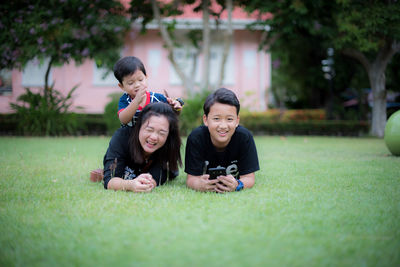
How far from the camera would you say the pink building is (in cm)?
1548

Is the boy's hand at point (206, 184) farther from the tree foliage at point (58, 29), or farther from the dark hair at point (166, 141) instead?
the tree foliage at point (58, 29)

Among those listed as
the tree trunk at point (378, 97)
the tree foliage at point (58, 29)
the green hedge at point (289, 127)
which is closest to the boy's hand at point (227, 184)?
the tree foliage at point (58, 29)

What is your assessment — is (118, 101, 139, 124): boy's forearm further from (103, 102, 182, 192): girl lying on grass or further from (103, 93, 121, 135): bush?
(103, 93, 121, 135): bush

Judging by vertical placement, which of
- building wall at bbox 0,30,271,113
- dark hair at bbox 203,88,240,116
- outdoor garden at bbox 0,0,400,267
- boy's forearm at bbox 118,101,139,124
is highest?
building wall at bbox 0,30,271,113

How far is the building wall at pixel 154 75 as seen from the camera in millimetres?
15562

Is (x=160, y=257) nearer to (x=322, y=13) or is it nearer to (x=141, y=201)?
(x=141, y=201)

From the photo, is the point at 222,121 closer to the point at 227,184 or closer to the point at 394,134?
the point at 227,184

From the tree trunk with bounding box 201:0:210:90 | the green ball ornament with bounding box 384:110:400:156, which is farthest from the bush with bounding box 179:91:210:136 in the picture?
the green ball ornament with bounding box 384:110:400:156

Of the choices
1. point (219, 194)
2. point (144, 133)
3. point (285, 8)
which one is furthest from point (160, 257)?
point (285, 8)

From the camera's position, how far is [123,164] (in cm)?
347

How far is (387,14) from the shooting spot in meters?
9.80

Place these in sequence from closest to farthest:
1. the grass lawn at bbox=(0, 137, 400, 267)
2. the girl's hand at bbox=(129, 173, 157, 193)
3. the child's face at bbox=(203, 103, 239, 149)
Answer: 1. the grass lawn at bbox=(0, 137, 400, 267)
2. the girl's hand at bbox=(129, 173, 157, 193)
3. the child's face at bbox=(203, 103, 239, 149)

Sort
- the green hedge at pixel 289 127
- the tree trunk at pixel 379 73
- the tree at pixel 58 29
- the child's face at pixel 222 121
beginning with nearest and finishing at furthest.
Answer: the child's face at pixel 222 121
the tree at pixel 58 29
the tree trunk at pixel 379 73
the green hedge at pixel 289 127

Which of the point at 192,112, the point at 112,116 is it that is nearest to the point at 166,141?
the point at 192,112
